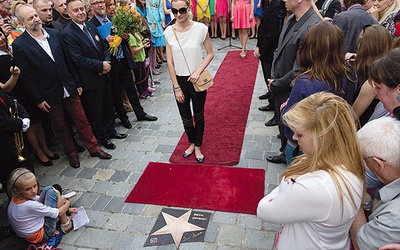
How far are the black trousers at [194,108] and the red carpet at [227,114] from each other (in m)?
0.33

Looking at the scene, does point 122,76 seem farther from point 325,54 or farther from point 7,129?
point 325,54

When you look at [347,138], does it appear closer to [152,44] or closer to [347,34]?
[347,34]

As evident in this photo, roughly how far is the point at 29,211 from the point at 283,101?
9.37 ft

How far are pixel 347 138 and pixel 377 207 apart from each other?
44 cm

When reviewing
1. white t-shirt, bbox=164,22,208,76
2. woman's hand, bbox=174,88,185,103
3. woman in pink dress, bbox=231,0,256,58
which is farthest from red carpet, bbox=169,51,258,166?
white t-shirt, bbox=164,22,208,76

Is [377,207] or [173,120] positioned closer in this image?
[377,207]

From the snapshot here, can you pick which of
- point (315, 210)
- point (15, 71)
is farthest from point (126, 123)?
point (315, 210)

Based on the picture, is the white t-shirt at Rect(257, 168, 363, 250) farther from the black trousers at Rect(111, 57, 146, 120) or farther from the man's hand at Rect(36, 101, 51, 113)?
the black trousers at Rect(111, 57, 146, 120)

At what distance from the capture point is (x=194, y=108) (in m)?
3.96

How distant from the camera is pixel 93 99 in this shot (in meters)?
4.49

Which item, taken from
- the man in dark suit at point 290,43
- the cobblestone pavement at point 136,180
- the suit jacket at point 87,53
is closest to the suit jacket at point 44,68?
the suit jacket at point 87,53

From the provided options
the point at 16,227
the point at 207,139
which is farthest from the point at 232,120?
the point at 16,227

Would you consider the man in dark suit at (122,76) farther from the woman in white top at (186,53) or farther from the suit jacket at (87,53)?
the woman in white top at (186,53)

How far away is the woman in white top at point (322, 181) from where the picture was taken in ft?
4.72
